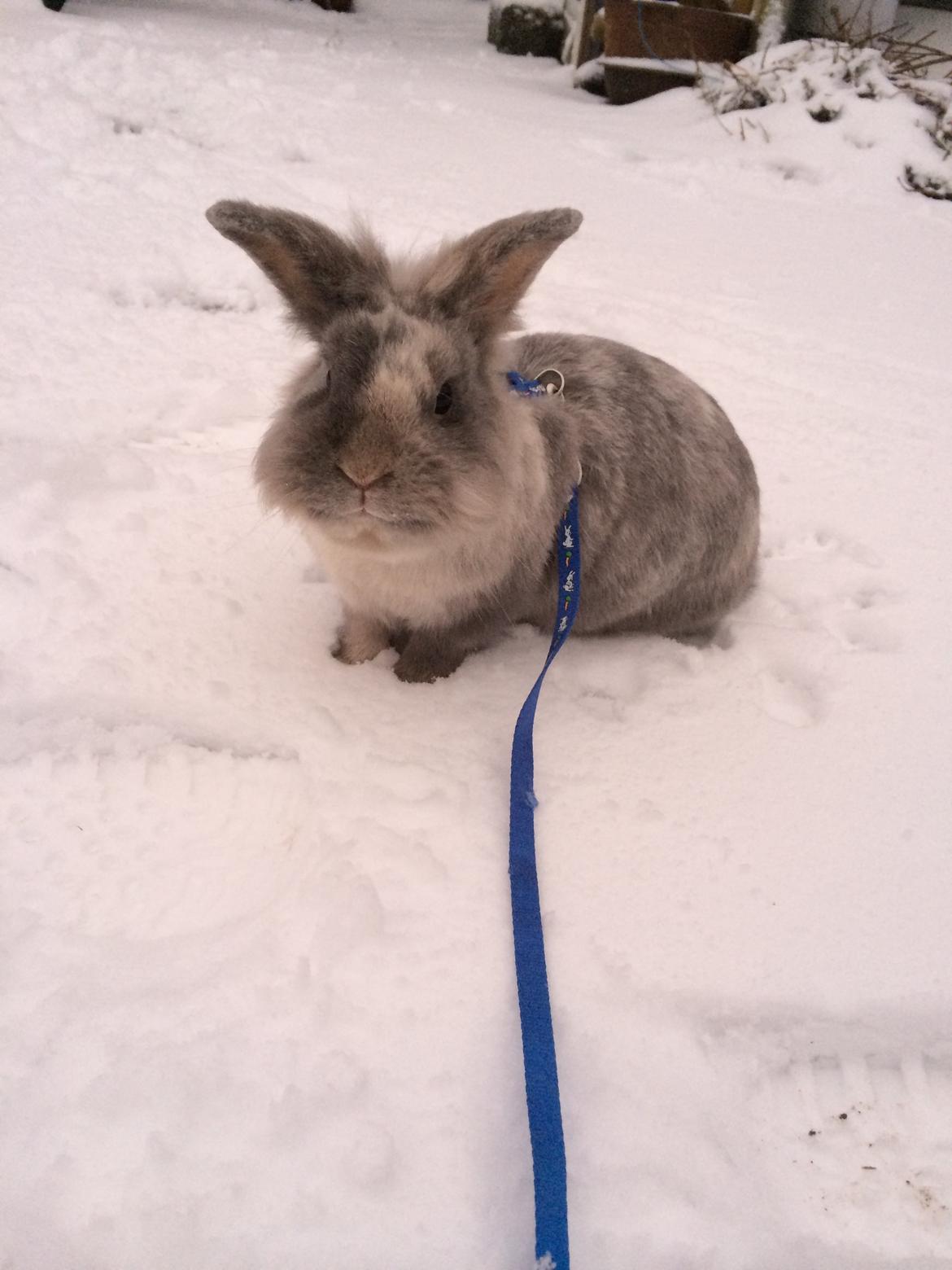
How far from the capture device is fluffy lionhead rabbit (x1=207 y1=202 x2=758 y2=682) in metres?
1.51

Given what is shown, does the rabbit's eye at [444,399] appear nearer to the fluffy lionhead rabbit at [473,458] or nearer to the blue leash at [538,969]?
the fluffy lionhead rabbit at [473,458]

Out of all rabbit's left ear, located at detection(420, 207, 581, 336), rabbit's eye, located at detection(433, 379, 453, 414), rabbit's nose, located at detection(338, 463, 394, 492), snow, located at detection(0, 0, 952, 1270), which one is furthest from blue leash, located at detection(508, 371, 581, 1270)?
rabbit's nose, located at detection(338, 463, 394, 492)

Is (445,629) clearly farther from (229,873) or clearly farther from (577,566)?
(229,873)

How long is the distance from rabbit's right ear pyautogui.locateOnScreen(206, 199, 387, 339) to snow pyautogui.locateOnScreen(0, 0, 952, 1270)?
797 mm

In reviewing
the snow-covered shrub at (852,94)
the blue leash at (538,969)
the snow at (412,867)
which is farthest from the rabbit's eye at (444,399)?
the snow-covered shrub at (852,94)

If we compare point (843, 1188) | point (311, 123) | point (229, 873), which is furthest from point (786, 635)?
point (311, 123)

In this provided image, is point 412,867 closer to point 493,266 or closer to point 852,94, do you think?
point 493,266

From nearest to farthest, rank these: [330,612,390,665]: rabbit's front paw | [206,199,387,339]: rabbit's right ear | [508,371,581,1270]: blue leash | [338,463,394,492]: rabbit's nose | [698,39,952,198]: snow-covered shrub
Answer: [508,371,581,1270]: blue leash
[338,463,394,492]: rabbit's nose
[206,199,387,339]: rabbit's right ear
[330,612,390,665]: rabbit's front paw
[698,39,952,198]: snow-covered shrub

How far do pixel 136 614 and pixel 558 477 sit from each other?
1.07m

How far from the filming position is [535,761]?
192 cm

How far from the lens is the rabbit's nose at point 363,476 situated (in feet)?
4.78

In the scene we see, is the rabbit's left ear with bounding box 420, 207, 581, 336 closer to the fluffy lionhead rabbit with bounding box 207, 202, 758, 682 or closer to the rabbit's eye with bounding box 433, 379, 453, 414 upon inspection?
the fluffy lionhead rabbit with bounding box 207, 202, 758, 682

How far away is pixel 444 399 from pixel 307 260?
0.40m

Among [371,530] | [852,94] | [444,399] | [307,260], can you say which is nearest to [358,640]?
[371,530]
